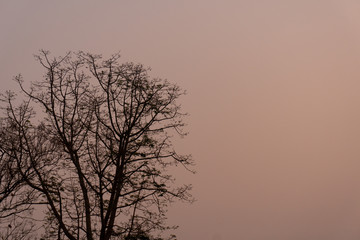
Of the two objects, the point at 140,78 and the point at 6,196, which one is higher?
the point at 140,78

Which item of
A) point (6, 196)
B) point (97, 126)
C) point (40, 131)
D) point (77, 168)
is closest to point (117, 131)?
point (97, 126)

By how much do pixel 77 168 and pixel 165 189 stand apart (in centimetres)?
427

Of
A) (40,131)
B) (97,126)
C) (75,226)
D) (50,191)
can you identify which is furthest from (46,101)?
(75,226)

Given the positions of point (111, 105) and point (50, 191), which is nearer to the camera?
point (50, 191)

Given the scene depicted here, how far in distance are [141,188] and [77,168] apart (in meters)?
3.16

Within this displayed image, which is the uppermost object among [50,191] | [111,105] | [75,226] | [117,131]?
[111,105]

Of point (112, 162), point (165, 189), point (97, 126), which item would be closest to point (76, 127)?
point (97, 126)

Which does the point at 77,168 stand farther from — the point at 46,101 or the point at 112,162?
the point at 46,101

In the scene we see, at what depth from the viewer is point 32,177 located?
68.2ft

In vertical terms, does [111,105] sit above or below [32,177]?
above

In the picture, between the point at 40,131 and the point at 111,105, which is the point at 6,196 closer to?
the point at 40,131

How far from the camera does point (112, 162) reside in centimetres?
2067

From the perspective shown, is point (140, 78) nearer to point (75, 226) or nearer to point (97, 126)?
point (97, 126)

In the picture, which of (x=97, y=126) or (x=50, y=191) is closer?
(x=50, y=191)
